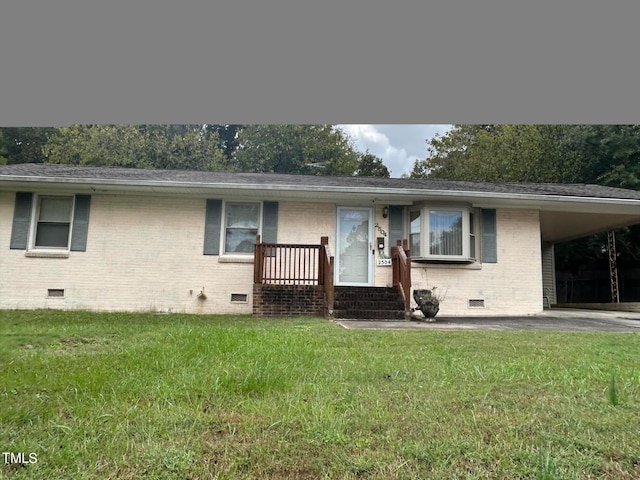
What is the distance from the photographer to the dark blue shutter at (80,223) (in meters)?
9.57

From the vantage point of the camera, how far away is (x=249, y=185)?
934 cm

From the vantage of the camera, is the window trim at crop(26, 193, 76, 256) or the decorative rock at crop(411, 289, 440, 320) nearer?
the decorative rock at crop(411, 289, 440, 320)

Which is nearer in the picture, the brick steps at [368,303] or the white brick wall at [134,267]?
the brick steps at [368,303]

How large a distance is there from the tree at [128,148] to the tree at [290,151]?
354 centimetres

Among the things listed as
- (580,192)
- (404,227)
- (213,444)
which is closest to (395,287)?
(404,227)

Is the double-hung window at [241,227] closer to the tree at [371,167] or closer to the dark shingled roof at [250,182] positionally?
the dark shingled roof at [250,182]

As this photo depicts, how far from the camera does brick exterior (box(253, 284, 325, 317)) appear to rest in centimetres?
860

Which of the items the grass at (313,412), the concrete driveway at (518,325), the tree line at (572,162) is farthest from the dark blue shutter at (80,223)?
the tree line at (572,162)

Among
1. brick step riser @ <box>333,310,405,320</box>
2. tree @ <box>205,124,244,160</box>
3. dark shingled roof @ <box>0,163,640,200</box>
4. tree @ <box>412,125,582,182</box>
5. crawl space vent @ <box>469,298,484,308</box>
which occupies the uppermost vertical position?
tree @ <box>205,124,244,160</box>

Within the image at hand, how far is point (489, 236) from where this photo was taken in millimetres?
10219

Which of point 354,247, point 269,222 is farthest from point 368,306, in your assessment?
point 269,222

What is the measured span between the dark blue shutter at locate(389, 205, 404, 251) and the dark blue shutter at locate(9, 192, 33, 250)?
309 inches

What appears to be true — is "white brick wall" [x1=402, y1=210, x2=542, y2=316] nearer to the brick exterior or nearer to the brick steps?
the brick steps

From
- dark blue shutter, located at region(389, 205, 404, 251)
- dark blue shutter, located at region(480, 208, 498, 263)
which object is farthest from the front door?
dark blue shutter, located at region(480, 208, 498, 263)
